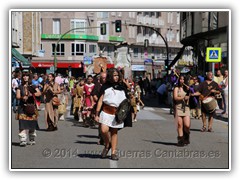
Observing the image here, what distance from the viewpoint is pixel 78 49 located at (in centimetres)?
7694

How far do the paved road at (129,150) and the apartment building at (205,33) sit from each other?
12022mm

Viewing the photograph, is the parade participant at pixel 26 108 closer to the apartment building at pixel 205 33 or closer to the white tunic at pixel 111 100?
the white tunic at pixel 111 100

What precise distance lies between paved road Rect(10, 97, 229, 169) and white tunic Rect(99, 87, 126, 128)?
72 centimetres

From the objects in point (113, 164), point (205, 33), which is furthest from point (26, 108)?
point (205, 33)

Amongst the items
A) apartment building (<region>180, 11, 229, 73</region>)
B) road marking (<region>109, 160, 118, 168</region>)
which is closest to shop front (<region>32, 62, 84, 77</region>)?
apartment building (<region>180, 11, 229, 73</region>)

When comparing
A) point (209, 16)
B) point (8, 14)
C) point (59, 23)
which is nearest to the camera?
point (8, 14)

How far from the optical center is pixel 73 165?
10.6 metres

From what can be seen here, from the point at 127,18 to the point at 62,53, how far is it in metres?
9.88

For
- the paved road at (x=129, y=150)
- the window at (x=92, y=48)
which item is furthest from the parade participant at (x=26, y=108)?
the window at (x=92, y=48)

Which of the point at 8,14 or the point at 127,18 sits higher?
the point at 127,18

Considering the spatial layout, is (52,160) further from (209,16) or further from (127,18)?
(127,18)

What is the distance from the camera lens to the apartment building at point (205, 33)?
30.7 m

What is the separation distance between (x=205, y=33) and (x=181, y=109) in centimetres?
2264
